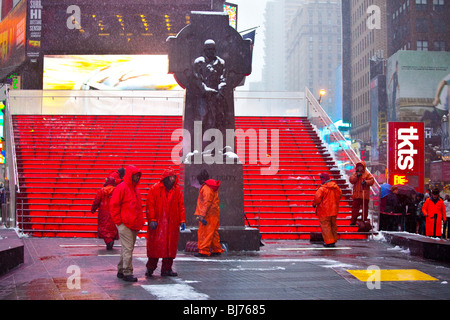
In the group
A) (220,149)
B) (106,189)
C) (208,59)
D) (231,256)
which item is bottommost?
(231,256)

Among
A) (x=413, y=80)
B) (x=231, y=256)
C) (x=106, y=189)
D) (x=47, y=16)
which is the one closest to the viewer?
(x=231, y=256)

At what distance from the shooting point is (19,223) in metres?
16.7

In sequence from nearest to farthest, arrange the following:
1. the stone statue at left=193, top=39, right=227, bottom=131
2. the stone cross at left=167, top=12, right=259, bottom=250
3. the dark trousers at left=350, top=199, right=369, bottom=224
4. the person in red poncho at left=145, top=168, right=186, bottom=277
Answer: the person in red poncho at left=145, top=168, right=186, bottom=277 < the stone cross at left=167, top=12, right=259, bottom=250 < the stone statue at left=193, top=39, right=227, bottom=131 < the dark trousers at left=350, top=199, right=369, bottom=224

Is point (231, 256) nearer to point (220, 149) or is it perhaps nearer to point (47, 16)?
point (220, 149)

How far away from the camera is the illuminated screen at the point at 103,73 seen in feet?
117

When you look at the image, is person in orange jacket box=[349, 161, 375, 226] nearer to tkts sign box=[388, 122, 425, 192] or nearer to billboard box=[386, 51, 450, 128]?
tkts sign box=[388, 122, 425, 192]

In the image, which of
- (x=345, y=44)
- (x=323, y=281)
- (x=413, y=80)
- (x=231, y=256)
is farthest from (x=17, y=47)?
(x=345, y=44)

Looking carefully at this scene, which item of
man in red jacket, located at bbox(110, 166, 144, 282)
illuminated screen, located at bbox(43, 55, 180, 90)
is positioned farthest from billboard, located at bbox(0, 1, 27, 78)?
man in red jacket, located at bbox(110, 166, 144, 282)

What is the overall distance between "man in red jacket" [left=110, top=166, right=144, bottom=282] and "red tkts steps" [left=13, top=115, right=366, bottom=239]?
7.09 meters

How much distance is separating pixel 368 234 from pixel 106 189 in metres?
7.39

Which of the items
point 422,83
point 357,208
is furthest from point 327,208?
point 422,83

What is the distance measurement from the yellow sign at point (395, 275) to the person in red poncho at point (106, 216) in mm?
5661

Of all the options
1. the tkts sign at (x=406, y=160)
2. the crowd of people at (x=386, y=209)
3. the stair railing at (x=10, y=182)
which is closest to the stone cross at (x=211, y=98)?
the crowd of people at (x=386, y=209)

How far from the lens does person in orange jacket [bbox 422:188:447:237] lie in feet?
55.2
